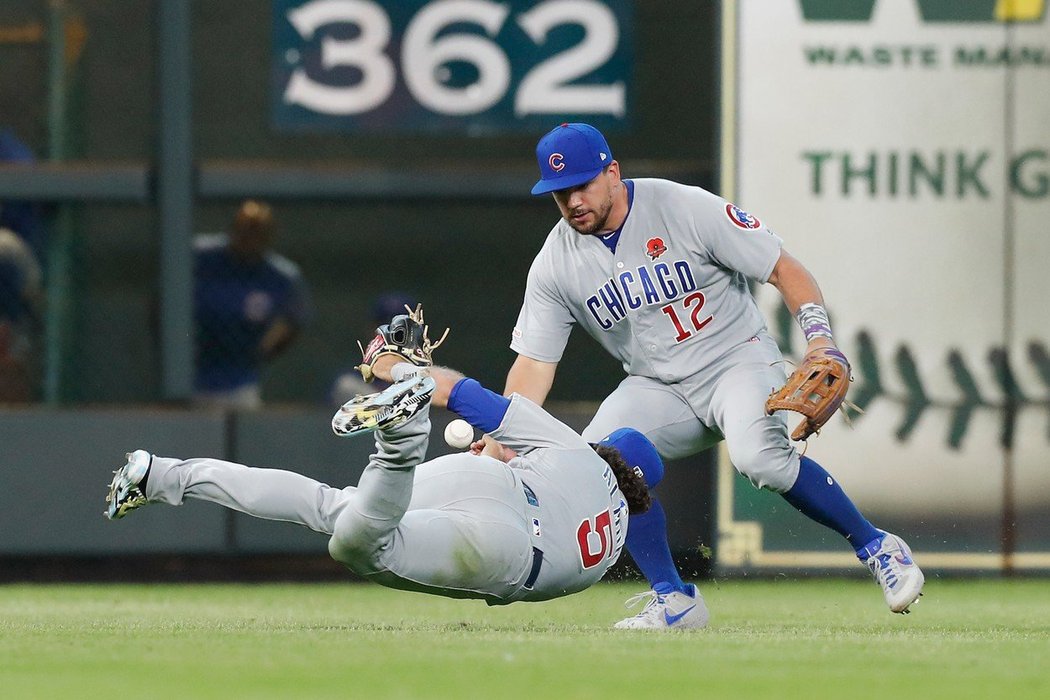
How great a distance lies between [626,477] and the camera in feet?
17.8

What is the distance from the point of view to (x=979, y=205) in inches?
353

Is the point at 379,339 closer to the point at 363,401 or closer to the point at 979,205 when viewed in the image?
the point at 363,401

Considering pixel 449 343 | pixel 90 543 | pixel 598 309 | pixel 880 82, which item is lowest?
pixel 90 543

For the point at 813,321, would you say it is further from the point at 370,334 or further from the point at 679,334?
the point at 370,334

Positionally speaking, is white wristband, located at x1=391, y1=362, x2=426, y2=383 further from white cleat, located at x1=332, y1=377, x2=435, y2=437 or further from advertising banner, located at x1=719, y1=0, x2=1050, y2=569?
advertising banner, located at x1=719, y1=0, x2=1050, y2=569

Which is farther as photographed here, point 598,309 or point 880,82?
point 880,82

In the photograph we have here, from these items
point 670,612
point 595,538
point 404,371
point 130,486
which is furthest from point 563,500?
point 130,486

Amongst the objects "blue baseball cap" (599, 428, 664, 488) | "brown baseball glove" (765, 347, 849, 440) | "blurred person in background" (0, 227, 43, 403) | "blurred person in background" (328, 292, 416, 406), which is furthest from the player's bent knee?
"blurred person in background" (0, 227, 43, 403)

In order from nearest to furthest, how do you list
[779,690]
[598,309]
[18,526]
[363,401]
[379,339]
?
[779,690]
[363,401]
[379,339]
[598,309]
[18,526]

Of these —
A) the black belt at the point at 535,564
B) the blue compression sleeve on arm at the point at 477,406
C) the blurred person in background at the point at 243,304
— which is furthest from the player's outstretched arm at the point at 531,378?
the blurred person in background at the point at 243,304

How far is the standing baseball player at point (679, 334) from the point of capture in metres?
5.95

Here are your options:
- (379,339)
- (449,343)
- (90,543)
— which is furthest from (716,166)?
(379,339)

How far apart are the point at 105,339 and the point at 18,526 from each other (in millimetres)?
1085

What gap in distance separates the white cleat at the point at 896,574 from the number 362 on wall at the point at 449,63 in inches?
149
